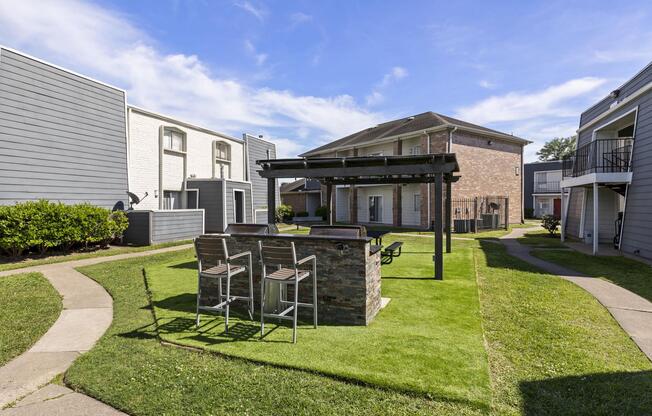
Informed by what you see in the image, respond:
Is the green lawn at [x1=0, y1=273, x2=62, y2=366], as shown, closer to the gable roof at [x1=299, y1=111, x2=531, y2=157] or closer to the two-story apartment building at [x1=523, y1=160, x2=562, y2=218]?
the gable roof at [x1=299, y1=111, x2=531, y2=157]

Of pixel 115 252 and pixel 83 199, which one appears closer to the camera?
pixel 115 252

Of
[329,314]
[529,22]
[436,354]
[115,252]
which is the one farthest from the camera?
[115,252]

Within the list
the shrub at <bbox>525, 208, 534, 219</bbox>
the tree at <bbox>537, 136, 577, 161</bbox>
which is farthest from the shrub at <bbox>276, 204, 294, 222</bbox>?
the tree at <bbox>537, 136, 577, 161</bbox>

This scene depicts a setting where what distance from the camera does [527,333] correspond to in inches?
195

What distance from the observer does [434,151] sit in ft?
75.2

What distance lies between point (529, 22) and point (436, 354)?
33.5ft

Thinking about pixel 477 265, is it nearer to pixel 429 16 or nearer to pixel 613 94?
pixel 429 16

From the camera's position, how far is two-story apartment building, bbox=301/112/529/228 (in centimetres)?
2305

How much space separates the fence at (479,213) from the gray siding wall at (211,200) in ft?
46.0

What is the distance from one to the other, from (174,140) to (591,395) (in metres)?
19.6

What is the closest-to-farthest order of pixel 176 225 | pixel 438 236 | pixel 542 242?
pixel 438 236, pixel 176 225, pixel 542 242

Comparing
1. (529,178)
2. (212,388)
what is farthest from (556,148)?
(212,388)

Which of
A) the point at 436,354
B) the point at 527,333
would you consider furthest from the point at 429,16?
the point at 436,354

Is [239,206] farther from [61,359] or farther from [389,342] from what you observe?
[389,342]
